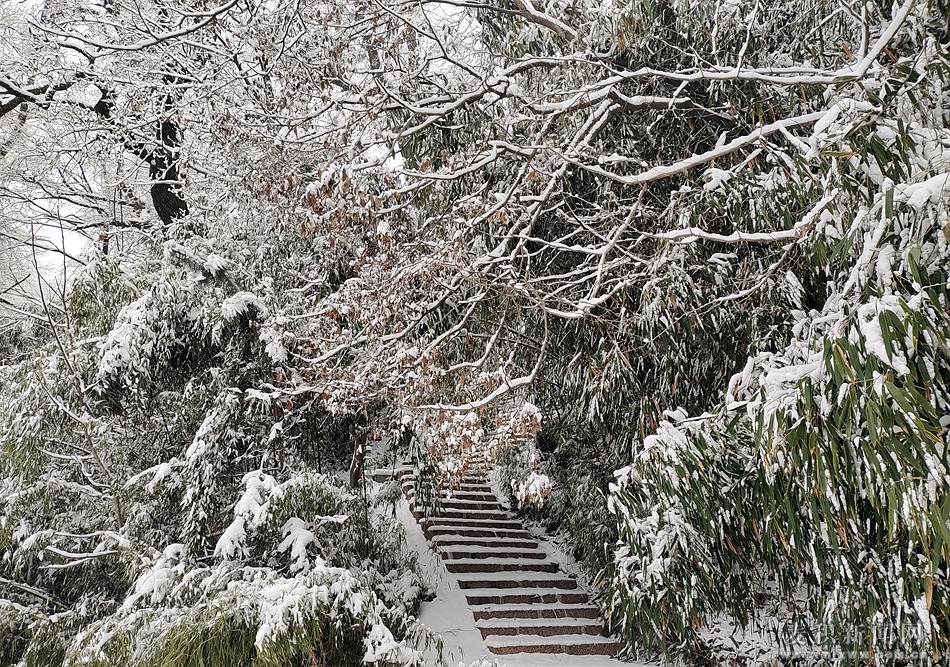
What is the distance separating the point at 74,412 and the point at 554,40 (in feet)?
13.0

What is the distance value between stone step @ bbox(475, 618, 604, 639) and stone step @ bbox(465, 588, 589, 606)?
0.28m

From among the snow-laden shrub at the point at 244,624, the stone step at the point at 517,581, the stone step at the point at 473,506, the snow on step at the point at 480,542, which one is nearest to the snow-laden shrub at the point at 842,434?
the snow-laden shrub at the point at 244,624

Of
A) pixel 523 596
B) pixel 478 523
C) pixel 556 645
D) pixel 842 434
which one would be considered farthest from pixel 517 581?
pixel 842 434

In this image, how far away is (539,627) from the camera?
5.17 meters

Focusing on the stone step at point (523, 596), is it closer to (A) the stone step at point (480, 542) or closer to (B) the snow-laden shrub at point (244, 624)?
(A) the stone step at point (480, 542)

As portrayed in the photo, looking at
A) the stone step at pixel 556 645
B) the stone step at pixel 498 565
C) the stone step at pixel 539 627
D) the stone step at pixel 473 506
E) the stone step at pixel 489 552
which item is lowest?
the stone step at pixel 556 645

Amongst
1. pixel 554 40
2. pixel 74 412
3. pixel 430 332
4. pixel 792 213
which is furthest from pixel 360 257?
pixel 792 213

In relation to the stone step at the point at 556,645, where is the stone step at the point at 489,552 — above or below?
above

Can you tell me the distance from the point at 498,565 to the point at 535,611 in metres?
0.79

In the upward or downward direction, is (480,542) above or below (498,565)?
above

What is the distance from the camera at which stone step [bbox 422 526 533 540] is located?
6586 mm

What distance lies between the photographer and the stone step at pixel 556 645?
4.82 metres

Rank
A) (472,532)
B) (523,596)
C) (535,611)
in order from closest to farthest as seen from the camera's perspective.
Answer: (535,611) → (523,596) → (472,532)

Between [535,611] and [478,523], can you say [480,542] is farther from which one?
[535,611]
